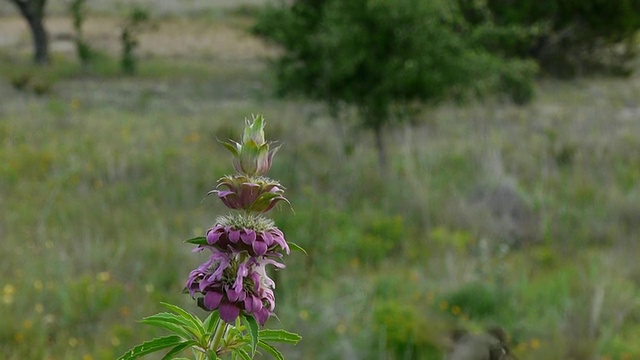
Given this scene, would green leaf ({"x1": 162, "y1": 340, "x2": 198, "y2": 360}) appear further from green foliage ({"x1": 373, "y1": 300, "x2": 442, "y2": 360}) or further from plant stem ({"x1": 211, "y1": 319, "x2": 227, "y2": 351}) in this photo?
green foliage ({"x1": 373, "y1": 300, "x2": 442, "y2": 360})

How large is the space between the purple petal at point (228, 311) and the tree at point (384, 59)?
7.42m

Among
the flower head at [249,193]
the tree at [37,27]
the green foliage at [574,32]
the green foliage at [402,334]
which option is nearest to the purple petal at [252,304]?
the flower head at [249,193]

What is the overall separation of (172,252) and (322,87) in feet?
14.0

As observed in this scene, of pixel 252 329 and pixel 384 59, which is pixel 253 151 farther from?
pixel 384 59

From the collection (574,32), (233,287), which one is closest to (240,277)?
(233,287)

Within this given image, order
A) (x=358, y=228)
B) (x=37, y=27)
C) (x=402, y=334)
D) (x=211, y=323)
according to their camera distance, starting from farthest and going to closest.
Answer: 1. (x=37, y=27)
2. (x=358, y=228)
3. (x=402, y=334)
4. (x=211, y=323)

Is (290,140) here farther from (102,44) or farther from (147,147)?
(102,44)

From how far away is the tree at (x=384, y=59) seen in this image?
27.9 feet

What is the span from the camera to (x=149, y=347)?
0.85m

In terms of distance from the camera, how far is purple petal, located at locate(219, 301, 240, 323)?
80 cm

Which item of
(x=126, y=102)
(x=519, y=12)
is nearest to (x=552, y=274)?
(x=126, y=102)

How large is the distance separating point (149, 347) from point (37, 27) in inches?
1015

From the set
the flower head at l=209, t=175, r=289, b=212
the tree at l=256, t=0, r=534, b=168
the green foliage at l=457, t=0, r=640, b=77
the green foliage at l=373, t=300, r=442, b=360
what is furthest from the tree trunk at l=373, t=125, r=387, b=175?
the green foliage at l=457, t=0, r=640, b=77

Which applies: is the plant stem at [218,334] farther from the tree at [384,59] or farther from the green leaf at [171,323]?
the tree at [384,59]
